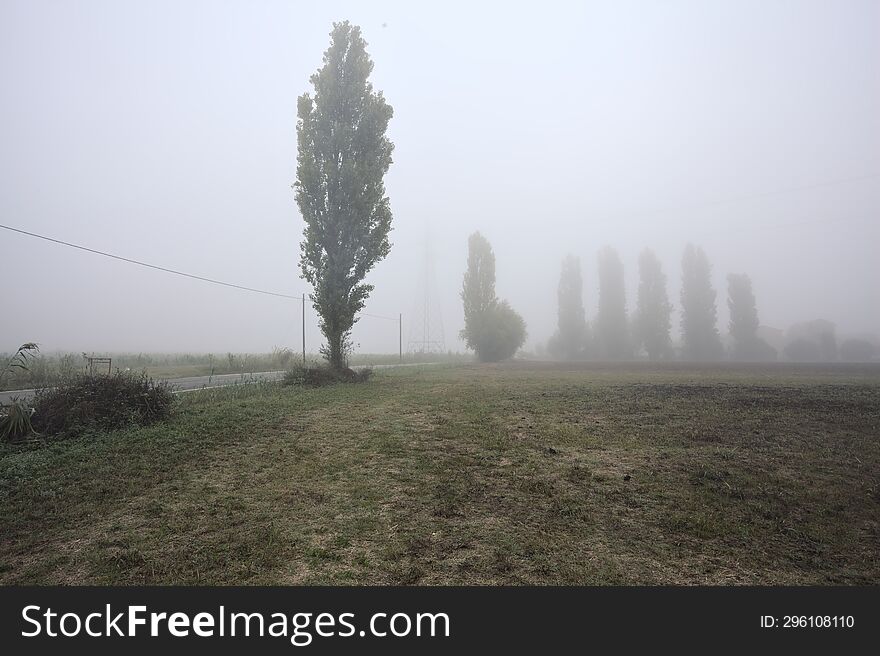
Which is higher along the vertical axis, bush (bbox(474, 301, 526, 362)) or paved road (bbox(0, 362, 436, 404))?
bush (bbox(474, 301, 526, 362))

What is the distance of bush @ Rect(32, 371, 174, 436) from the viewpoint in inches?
289

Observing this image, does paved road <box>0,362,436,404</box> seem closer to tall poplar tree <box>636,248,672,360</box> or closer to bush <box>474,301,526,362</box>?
bush <box>474,301,526,362</box>

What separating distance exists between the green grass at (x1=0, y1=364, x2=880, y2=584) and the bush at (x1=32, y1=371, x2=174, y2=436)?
1.97 ft

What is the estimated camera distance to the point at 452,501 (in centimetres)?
500

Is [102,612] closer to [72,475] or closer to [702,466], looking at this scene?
[72,475]

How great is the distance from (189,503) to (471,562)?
354cm

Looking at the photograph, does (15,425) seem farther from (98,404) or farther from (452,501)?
(452,501)

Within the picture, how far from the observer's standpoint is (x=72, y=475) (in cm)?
552

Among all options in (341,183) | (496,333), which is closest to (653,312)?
(496,333)

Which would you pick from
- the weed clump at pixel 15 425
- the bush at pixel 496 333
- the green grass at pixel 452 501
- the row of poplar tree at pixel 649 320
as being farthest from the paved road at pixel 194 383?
the row of poplar tree at pixel 649 320

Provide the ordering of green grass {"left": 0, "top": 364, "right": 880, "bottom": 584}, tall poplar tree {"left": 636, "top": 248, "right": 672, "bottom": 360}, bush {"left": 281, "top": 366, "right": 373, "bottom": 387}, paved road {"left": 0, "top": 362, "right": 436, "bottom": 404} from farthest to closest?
tall poplar tree {"left": 636, "top": 248, "right": 672, "bottom": 360} < bush {"left": 281, "top": 366, "right": 373, "bottom": 387} < paved road {"left": 0, "top": 362, "right": 436, "bottom": 404} < green grass {"left": 0, "top": 364, "right": 880, "bottom": 584}

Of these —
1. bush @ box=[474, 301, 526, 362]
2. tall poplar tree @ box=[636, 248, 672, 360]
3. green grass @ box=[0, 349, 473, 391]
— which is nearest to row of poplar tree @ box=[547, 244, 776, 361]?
tall poplar tree @ box=[636, 248, 672, 360]

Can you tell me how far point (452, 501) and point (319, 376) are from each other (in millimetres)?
11300

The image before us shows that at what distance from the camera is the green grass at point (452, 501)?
3.64 meters
